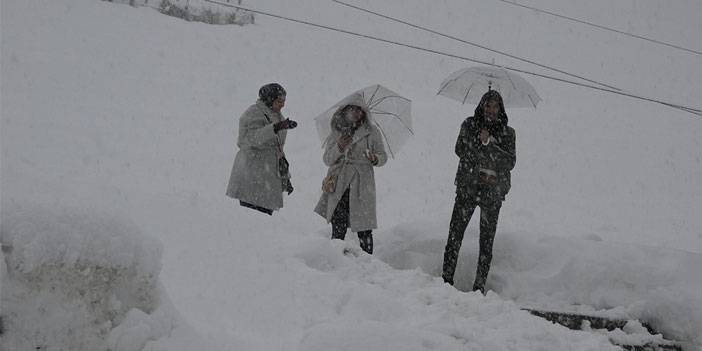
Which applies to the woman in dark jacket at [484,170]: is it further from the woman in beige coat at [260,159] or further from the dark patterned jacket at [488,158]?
the woman in beige coat at [260,159]

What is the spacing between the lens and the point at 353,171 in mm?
6168

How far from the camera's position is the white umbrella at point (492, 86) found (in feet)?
22.5

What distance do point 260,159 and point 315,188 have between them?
5.86m

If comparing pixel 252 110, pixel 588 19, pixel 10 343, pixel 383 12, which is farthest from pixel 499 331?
pixel 588 19

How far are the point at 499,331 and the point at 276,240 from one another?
1.80 metres

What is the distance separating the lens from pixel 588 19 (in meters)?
30.8

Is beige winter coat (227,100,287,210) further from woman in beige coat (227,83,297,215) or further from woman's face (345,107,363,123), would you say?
woman's face (345,107,363,123)

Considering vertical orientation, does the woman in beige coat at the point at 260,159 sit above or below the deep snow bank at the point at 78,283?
above

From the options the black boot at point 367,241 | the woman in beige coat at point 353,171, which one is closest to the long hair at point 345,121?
Result: the woman in beige coat at point 353,171

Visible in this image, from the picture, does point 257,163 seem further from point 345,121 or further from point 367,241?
point 367,241

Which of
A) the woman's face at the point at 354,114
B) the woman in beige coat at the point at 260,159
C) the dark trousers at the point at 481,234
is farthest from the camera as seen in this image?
the woman's face at the point at 354,114

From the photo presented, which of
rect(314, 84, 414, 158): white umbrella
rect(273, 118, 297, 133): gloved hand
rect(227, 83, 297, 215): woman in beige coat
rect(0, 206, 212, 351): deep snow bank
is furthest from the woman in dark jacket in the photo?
rect(0, 206, 212, 351): deep snow bank

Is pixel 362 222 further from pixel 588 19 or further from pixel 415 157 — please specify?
pixel 588 19

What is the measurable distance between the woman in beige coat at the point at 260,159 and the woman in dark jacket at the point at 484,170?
1.65m
